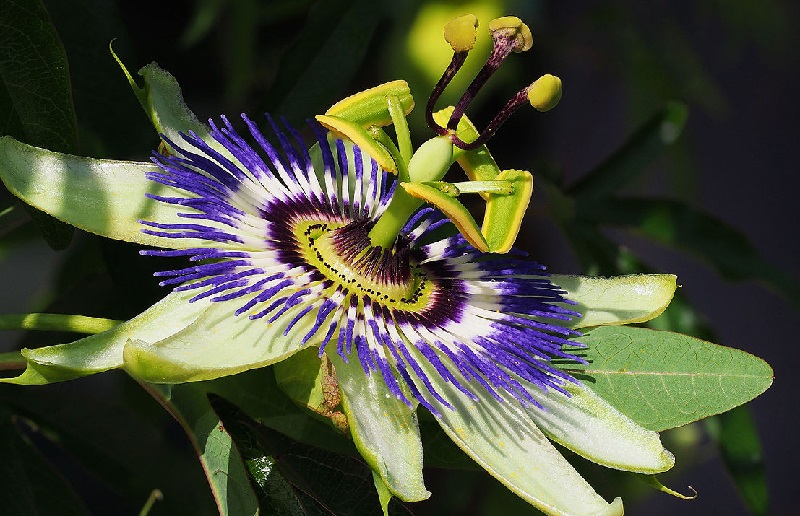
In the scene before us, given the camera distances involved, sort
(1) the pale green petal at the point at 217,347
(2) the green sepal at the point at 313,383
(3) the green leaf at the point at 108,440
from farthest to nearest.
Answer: (3) the green leaf at the point at 108,440 < (2) the green sepal at the point at 313,383 < (1) the pale green petal at the point at 217,347

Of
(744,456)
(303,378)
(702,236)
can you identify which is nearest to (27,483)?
(303,378)

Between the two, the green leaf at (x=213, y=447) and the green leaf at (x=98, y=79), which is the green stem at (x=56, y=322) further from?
the green leaf at (x=98, y=79)

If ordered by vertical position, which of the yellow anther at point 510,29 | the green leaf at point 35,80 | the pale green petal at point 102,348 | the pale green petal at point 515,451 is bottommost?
the pale green petal at point 515,451

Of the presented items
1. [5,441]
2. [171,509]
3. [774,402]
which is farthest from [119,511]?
[774,402]

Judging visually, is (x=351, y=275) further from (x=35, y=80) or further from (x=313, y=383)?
(x=35, y=80)

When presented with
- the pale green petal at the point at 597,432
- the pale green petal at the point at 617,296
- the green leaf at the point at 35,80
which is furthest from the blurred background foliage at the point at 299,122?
the pale green petal at the point at 617,296

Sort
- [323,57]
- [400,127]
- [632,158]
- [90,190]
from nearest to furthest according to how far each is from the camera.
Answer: [90,190]
[400,127]
[323,57]
[632,158]
